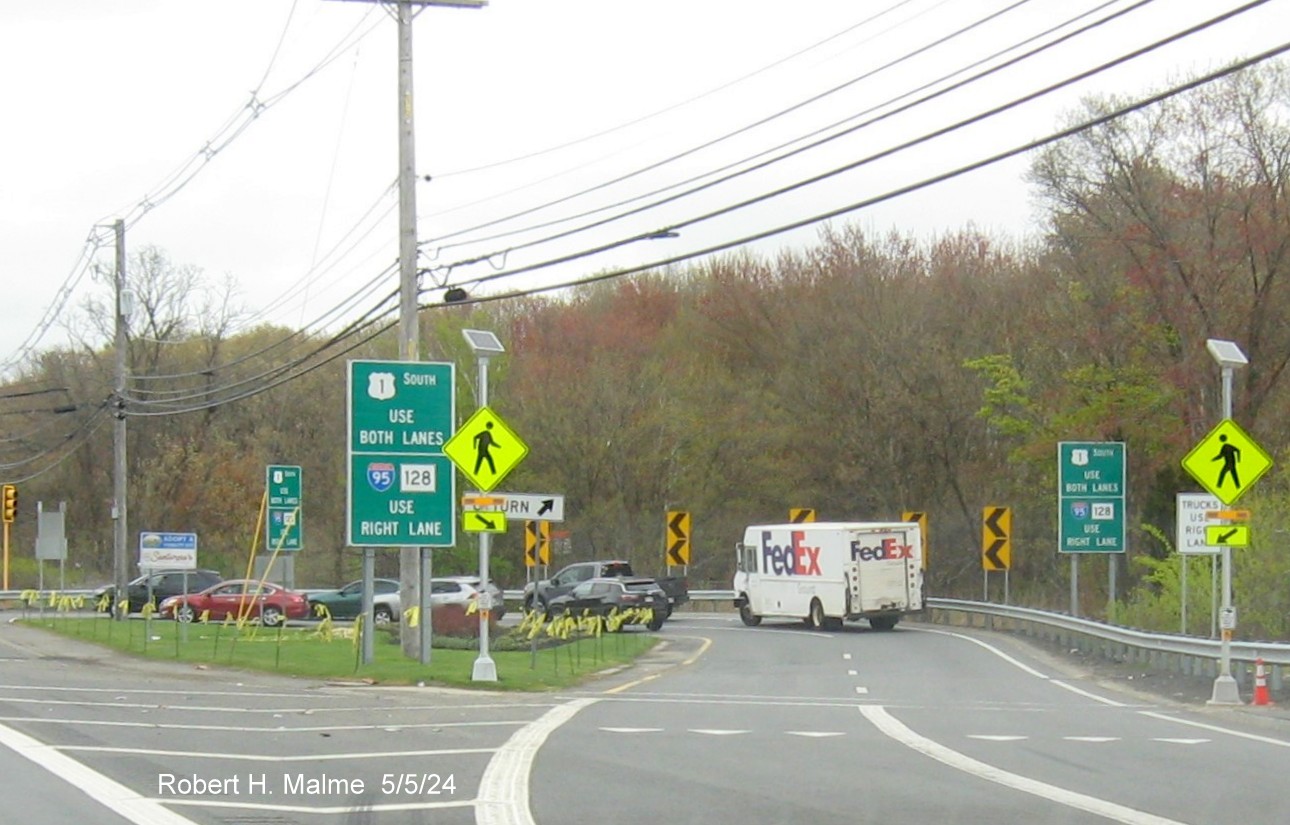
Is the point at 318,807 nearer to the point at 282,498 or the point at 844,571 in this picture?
the point at 282,498

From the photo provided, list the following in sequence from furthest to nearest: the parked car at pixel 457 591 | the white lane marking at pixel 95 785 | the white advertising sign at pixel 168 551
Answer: the parked car at pixel 457 591 → the white advertising sign at pixel 168 551 → the white lane marking at pixel 95 785

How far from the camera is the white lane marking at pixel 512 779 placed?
10.3 meters

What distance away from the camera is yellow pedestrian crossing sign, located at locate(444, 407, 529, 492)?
74.8 feet

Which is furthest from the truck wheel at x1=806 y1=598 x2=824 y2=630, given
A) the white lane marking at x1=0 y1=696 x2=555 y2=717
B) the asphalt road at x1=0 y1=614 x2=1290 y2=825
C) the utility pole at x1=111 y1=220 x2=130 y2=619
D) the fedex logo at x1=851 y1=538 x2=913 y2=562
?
the white lane marking at x1=0 y1=696 x2=555 y2=717

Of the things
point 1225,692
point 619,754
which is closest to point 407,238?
point 1225,692

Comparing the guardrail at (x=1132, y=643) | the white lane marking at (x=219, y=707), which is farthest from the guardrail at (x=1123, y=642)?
the white lane marking at (x=219, y=707)

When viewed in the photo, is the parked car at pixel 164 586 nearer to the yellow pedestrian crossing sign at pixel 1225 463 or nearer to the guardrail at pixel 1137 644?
the guardrail at pixel 1137 644

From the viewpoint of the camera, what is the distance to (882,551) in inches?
1587

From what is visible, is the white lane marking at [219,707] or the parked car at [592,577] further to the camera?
the parked car at [592,577]

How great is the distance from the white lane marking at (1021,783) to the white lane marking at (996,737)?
0.58m

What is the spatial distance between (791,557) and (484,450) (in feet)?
68.5

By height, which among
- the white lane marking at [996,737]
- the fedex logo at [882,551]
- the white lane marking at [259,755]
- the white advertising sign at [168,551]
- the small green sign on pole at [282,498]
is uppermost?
the small green sign on pole at [282,498]

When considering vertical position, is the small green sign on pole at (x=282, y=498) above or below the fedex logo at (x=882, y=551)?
above

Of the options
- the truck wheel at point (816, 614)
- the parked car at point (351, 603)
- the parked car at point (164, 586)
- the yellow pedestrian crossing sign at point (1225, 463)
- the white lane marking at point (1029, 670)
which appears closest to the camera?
the yellow pedestrian crossing sign at point (1225, 463)
